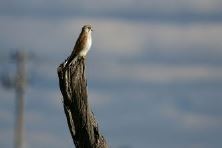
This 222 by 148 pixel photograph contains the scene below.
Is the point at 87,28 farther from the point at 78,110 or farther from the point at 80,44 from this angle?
the point at 78,110

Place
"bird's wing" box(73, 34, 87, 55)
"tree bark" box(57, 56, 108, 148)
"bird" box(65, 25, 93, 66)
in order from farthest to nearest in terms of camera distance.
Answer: "bird's wing" box(73, 34, 87, 55)
"bird" box(65, 25, 93, 66)
"tree bark" box(57, 56, 108, 148)

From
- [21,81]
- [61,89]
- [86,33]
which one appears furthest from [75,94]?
[21,81]

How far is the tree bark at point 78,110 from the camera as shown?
1858 cm

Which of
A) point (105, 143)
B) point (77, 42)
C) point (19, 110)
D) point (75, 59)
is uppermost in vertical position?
point (19, 110)

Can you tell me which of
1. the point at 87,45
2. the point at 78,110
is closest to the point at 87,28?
the point at 87,45

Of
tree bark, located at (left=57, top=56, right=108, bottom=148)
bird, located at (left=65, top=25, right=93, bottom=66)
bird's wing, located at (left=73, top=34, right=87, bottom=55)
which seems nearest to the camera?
tree bark, located at (left=57, top=56, right=108, bottom=148)

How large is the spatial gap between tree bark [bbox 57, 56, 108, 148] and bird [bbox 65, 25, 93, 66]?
116 centimetres

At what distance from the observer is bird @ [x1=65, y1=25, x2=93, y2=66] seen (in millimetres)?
21406

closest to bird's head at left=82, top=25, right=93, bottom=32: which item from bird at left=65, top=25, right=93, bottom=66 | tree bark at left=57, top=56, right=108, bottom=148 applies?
bird at left=65, top=25, right=93, bottom=66

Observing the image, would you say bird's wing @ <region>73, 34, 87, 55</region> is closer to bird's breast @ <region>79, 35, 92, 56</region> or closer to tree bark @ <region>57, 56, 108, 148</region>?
bird's breast @ <region>79, 35, 92, 56</region>

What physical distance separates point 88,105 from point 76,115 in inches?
9.7

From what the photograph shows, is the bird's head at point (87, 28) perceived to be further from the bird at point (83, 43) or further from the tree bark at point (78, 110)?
the tree bark at point (78, 110)

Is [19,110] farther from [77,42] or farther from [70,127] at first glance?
[70,127]

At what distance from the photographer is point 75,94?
61.0 feet
